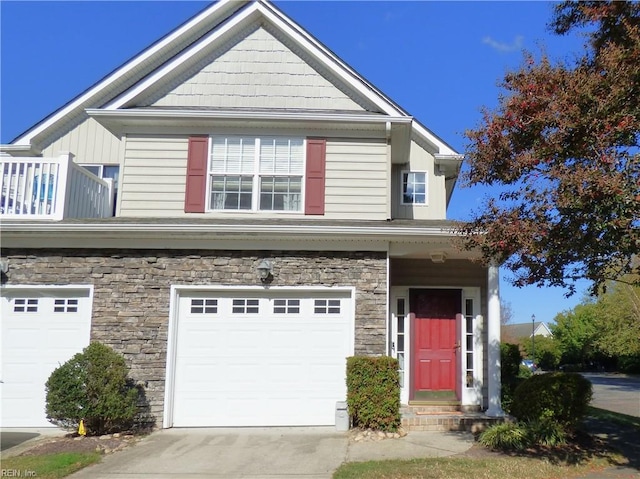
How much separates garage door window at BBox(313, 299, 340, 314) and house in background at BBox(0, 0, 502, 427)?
0.03 metres

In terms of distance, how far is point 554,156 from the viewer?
18.8 ft

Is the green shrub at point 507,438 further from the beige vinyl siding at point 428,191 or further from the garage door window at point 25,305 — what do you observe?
the garage door window at point 25,305

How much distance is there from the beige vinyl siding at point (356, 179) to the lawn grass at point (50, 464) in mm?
5671

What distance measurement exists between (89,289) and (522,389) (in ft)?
25.0

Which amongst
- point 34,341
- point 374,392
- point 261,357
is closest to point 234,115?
point 261,357

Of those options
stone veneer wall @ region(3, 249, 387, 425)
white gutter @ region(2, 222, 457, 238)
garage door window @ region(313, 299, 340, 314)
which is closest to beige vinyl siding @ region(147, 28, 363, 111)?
white gutter @ region(2, 222, 457, 238)

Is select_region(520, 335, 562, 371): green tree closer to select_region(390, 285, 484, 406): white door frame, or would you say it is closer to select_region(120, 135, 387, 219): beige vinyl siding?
select_region(390, 285, 484, 406): white door frame

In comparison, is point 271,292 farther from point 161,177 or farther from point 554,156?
point 554,156

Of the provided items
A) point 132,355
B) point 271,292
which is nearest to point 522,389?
point 271,292

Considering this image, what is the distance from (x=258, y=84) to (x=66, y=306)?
570 cm

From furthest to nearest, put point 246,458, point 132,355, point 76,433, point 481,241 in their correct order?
point 132,355 < point 76,433 < point 246,458 < point 481,241

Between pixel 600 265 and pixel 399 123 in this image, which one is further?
pixel 399 123

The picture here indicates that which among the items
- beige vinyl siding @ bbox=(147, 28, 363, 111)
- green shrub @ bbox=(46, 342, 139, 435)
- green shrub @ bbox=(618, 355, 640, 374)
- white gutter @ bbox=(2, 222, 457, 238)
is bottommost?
green shrub @ bbox=(618, 355, 640, 374)

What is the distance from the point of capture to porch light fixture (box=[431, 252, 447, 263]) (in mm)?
9914
